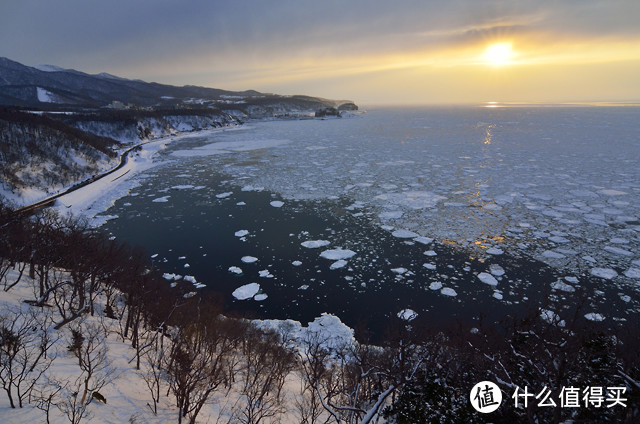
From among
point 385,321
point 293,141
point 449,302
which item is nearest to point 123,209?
point 385,321

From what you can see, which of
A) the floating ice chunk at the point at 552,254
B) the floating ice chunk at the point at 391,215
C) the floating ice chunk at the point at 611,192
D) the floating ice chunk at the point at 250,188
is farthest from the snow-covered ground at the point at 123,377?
the floating ice chunk at the point at 611,192

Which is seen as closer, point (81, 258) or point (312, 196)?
point (81, 258)

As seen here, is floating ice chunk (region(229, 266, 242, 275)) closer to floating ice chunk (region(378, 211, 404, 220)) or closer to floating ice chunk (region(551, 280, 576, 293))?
floating ice chunk (region(378, 211, 404, 220))

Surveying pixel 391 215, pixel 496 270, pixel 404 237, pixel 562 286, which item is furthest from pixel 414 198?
pixel 562 286

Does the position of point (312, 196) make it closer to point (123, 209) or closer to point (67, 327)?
point (123, 209)

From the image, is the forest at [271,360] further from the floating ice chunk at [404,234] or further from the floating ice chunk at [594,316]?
the floating ice chunk at [404,234]

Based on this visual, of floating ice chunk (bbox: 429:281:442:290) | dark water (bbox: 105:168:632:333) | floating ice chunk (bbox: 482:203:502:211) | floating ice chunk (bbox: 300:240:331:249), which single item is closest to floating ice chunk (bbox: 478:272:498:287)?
dark water (bbox: 105:168:632:333)

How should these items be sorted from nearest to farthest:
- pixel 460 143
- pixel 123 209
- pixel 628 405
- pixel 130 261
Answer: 1. pixel 628 405
2. pixel 130 261
3. pixel 123 209
4. pixel 460 143

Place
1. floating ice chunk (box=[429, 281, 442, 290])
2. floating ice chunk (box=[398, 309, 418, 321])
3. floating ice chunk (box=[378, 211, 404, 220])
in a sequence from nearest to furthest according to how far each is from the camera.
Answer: floating ice chunk (box=[398, 309, 418, 321]) → floating ice chunk (box=[429, 281, 442, 290]) → floating ice chunk (box=[378, 211, 404, 220])
